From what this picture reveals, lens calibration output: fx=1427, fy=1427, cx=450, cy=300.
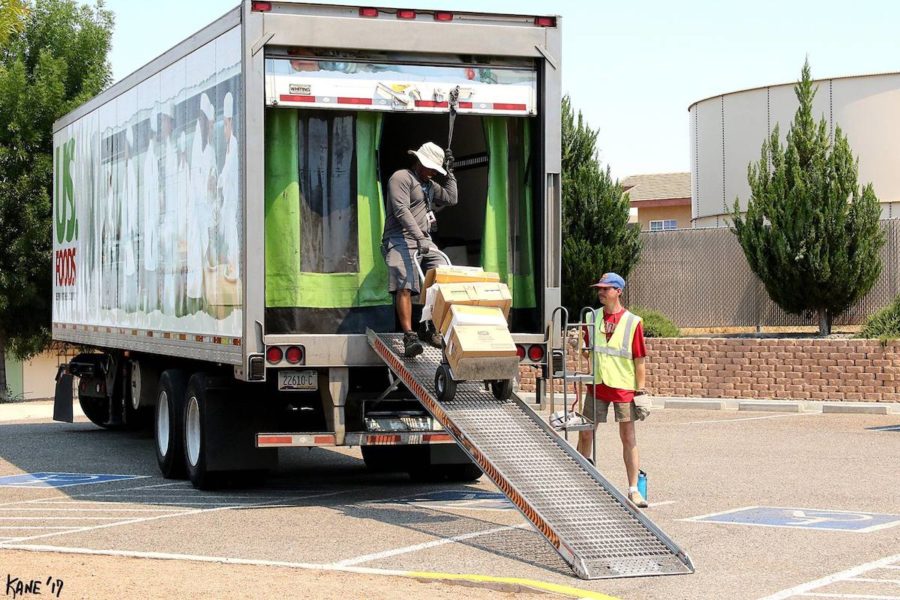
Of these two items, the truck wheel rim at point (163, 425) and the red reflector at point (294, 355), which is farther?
the truck wheel rim at point (163, 425)

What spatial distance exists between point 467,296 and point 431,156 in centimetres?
167

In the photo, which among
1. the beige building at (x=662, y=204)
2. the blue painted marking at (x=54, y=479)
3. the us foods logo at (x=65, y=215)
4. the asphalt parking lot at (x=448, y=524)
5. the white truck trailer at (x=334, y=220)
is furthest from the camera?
the beige building at (x=662, y=204)

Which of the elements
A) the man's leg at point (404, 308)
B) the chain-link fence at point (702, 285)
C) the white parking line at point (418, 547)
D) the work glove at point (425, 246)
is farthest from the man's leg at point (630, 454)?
the chain-link fence at point (702, 285)

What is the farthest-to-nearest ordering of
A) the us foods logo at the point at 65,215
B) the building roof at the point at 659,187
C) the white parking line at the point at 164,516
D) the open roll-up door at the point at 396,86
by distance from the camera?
the building roof at the point at 659,187
the us foods logo at the point at 65,215
the open roll-up door at the point at 396,86
the white parking line at the point at 164,516

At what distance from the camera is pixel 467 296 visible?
1129 cm

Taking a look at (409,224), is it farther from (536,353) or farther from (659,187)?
(659,187)

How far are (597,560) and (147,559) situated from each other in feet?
9.64

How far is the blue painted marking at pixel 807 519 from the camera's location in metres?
10.7

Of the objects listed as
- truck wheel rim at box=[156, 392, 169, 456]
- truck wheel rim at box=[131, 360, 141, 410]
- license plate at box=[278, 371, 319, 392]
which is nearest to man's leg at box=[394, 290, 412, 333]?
license plate at box=[278, 371, 319, 392]

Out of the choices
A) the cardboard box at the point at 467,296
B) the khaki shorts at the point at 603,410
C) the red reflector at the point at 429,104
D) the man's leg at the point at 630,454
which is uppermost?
the red reflector at the point at 429,104

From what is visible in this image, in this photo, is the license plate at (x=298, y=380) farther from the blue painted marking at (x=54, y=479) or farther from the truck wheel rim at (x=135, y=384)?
the truck wheel rim at (x=135, y=384)

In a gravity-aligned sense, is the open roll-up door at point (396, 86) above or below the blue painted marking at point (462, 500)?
above

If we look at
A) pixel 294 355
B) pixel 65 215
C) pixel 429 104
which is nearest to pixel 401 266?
pixel 294 355

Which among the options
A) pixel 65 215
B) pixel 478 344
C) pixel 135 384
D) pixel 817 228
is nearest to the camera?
pixel 478 344
